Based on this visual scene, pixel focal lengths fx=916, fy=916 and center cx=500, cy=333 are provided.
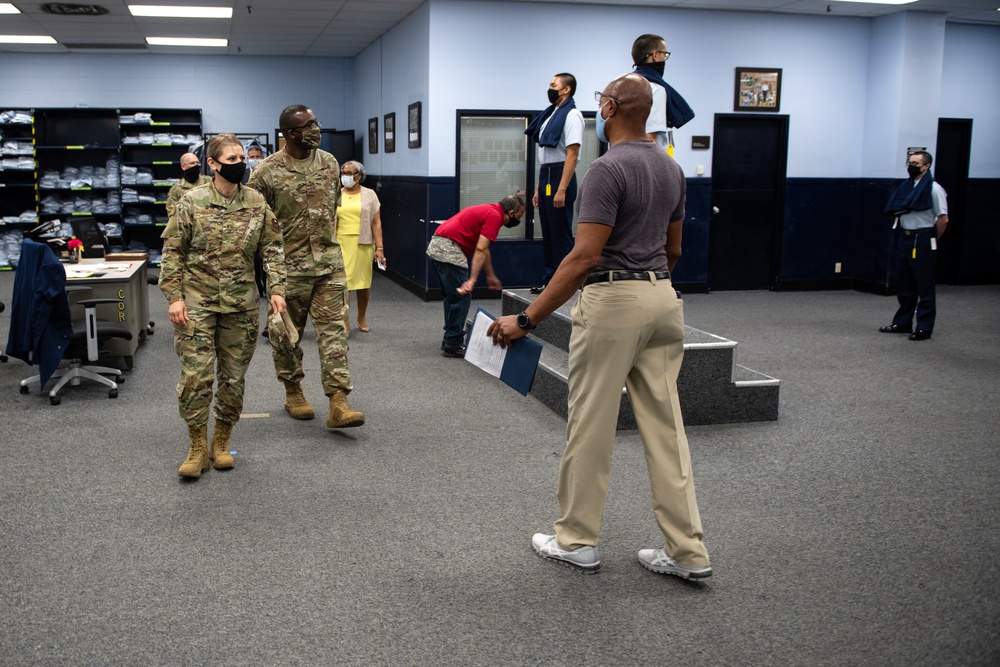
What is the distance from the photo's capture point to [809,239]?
10.4m

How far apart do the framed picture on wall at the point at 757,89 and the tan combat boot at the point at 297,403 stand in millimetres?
6668

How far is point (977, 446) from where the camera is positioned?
463cm

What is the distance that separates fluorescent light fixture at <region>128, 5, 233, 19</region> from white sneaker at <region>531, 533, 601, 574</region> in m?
7.80

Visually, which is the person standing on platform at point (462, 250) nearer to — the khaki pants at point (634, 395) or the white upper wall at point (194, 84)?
the khaki pants at point (634, 395)

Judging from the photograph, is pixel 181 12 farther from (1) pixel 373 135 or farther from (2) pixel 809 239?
(2) pixel 809 239

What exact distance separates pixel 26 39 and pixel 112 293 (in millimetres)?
7139

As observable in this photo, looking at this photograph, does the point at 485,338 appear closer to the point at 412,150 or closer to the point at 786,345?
the point at 786,345

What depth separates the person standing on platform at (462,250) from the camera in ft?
19.5

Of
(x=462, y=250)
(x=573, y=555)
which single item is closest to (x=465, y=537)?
(x=573, y=555)

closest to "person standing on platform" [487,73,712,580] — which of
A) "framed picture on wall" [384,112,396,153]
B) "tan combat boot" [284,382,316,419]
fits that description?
"tan combat boot" [284,382,316,419]

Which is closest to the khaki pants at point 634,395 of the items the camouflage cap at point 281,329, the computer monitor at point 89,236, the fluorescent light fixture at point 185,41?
the camouflage cap at point 281,329

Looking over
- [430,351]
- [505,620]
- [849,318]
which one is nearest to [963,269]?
[849,318]

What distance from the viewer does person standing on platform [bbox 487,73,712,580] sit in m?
2.80

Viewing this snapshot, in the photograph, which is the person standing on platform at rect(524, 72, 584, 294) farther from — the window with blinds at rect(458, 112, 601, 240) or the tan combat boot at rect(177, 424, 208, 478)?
the window with blinds at rect(458, 112, 601, 240)
